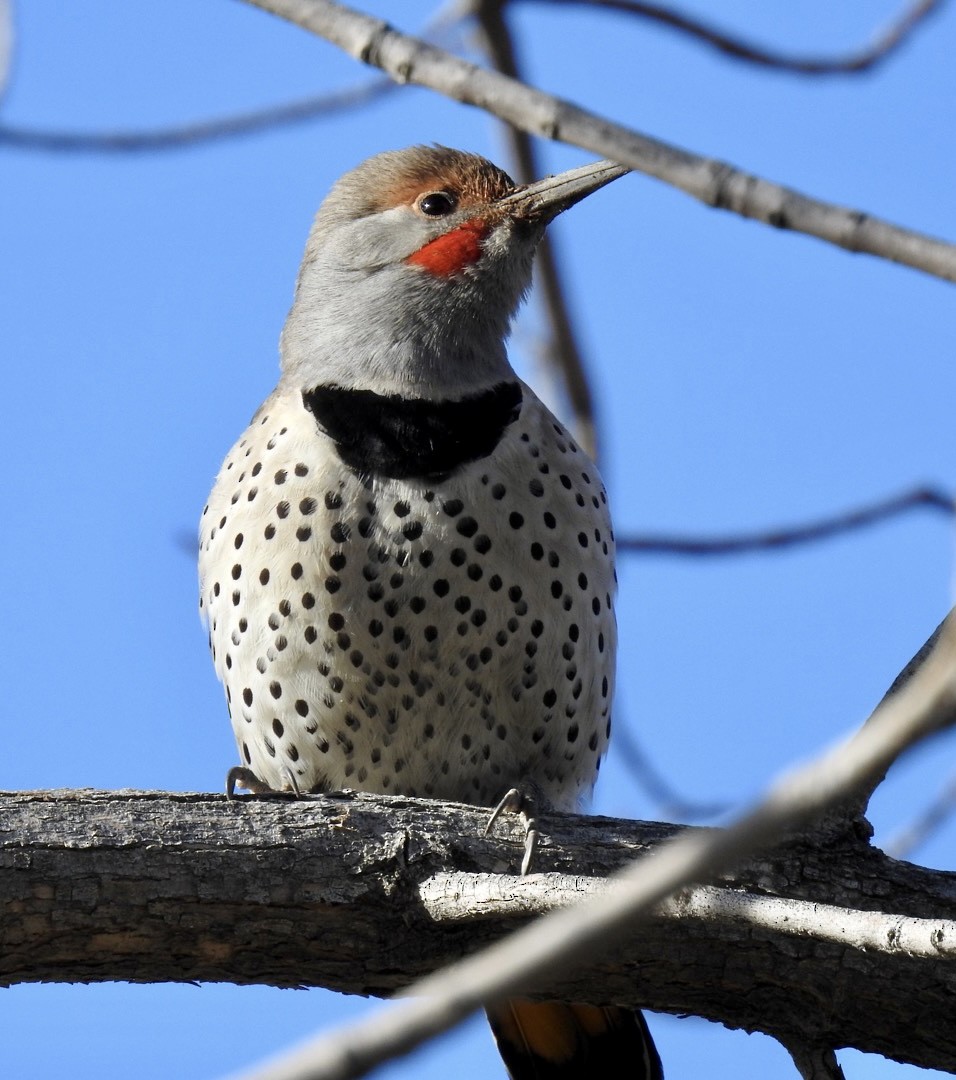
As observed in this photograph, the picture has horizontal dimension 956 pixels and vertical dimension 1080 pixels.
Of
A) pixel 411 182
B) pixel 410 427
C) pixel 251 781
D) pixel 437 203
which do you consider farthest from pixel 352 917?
pixel 411 182

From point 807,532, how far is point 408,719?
118cm

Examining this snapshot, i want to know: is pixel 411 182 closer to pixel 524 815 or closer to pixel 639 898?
pixel 524 815

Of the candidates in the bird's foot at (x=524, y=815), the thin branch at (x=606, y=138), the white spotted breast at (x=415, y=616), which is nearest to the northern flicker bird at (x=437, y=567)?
the white spotted breast at (x=415, y=616)

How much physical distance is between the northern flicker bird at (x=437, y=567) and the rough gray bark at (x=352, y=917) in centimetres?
75

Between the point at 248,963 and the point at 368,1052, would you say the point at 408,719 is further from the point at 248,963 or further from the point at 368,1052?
the point at 368,1052

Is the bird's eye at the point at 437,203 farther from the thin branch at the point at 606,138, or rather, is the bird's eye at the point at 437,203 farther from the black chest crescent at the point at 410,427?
the thin branch at the point at 606,138

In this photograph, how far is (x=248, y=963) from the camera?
351 cm

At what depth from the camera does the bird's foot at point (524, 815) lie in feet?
12.1

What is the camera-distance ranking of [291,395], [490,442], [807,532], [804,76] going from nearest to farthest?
[804,76] < [807,532] < [490,442] < [291,395]

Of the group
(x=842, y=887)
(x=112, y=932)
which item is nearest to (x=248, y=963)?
(x=112, y=932)

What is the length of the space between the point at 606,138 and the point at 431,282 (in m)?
3.06

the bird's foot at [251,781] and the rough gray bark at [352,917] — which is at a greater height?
the bird's foot at [251,781]

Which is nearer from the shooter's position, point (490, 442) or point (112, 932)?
point (112, 932)

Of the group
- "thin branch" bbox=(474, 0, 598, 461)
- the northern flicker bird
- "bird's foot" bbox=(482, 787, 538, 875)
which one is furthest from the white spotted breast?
"bird's foot" bbox=(482, 787, 538, 875)
